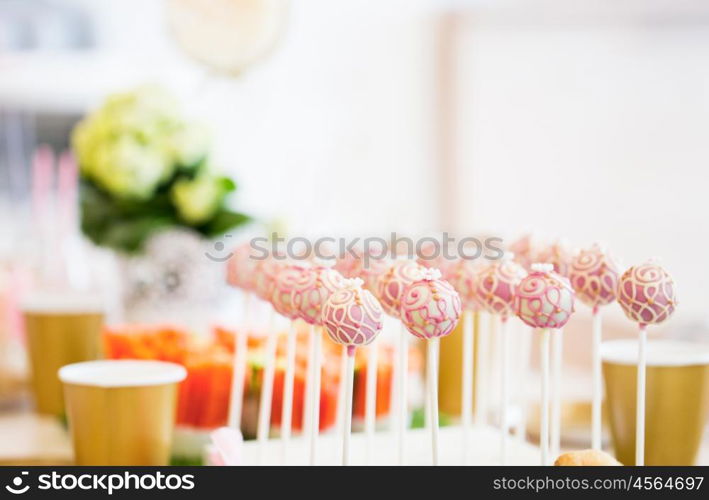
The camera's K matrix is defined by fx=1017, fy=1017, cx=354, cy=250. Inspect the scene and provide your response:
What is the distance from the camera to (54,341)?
1604mm

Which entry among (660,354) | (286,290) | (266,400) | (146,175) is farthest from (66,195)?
(660,354)

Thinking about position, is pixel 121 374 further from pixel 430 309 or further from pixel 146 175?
pixel 146 175

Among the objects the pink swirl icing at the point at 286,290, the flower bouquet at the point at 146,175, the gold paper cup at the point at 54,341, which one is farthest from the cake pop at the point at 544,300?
the flower bouquet at the point at 146,175

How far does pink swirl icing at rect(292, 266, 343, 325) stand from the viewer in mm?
896

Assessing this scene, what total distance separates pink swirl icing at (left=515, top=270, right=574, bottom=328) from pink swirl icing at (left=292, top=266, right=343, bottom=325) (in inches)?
6.3

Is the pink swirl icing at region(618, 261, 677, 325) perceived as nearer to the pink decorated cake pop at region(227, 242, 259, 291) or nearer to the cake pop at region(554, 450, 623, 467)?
the cake pop at region(554, 450, 623, 467)

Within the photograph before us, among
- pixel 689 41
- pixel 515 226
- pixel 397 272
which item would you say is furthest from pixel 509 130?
pixel 397 272

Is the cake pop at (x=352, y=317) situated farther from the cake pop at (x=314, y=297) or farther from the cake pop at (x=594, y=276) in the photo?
the cake pop at (x=594, y=276)

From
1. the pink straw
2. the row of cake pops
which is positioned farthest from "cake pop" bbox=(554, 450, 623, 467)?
the pink straw

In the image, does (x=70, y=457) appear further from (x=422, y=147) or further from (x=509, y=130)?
(x=422, y=147)

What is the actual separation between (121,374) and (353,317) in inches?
16.7

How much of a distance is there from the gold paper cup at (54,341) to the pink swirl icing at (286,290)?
0.72 metres

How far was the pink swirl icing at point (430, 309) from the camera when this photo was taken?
0.80 metres

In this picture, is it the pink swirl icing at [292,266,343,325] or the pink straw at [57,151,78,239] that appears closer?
the pink swirl icing at [292,266,343,325]
